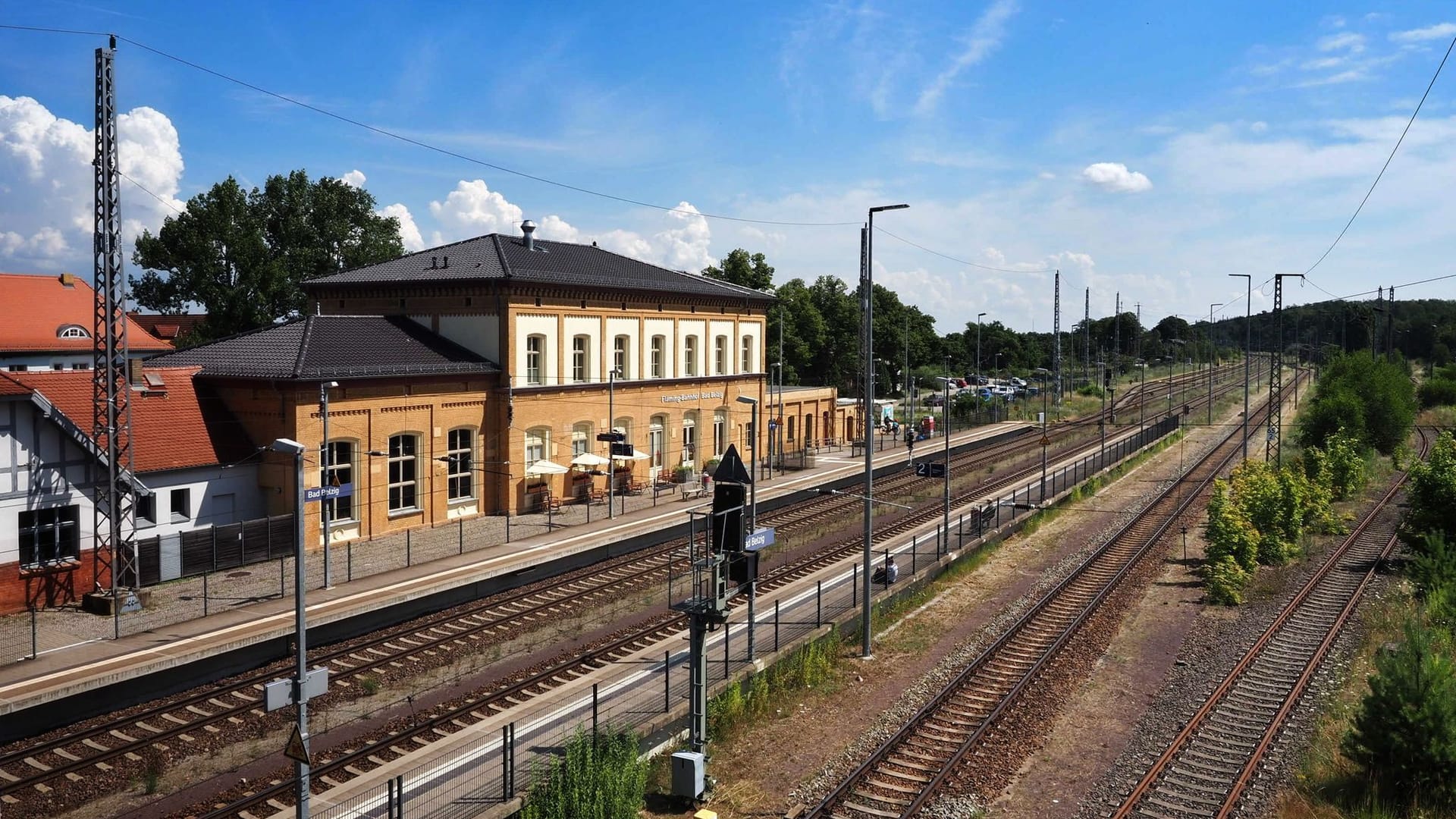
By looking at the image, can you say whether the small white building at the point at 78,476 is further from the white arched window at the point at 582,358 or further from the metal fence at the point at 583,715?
the white arched window at the point at 582,358

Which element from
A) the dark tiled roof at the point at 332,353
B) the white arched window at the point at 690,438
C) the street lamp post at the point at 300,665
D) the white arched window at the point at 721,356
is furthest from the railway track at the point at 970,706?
the white arched window at the point at 721,356

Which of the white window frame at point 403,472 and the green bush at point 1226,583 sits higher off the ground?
the white window frame at point 403,472

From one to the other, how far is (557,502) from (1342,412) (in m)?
38.8

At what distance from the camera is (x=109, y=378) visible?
2338 cm

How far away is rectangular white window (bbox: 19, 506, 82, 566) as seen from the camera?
22.8m

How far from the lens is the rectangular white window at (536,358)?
36.7 meters

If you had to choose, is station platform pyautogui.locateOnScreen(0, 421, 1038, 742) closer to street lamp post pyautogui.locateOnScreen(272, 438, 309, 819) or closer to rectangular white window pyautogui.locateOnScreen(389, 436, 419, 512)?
rectangular white window pyautogui.locateOnScreen(389, 436, 419, 512)

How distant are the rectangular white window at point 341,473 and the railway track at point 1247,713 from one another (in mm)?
22641

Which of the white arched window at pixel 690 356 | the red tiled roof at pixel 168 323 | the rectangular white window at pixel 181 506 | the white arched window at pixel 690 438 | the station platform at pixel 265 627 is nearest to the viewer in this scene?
the station platform at pixel 265 627

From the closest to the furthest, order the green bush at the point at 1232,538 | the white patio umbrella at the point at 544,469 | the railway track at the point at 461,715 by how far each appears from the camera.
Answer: the railway track at the point at 461,715
the green bush at the point at 1232,538
the white patio umbrella at the point at 544,469

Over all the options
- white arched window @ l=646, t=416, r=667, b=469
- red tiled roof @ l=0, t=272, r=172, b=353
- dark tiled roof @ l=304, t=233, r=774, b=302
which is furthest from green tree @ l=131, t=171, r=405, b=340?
white arched window @ l=646, t=416, r=667, b=469

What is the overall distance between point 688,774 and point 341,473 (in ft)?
63.9

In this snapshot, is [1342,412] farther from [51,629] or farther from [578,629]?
[51,629]

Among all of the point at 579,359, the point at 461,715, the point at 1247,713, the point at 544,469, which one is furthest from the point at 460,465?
the point at 1247,713
